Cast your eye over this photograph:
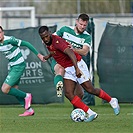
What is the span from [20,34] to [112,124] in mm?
5767

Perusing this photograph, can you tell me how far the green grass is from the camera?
449 inches

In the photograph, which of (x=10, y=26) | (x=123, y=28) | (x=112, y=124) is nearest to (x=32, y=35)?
(x=123, y=28)

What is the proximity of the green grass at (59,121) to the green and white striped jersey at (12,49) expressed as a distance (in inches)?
45.0

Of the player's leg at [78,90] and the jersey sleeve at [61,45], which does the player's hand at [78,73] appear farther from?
the player's leg at [78,90]

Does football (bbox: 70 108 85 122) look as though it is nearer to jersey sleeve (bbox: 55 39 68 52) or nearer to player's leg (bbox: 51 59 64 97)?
player's leg (bbox: 51 59 64 97)

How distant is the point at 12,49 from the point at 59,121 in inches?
97.6

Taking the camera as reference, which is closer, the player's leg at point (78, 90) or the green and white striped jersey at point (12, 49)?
the player's leg at point (78, 90)

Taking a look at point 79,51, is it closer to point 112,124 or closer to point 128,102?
point 112,124

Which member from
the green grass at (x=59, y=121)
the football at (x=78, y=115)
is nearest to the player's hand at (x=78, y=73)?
the football at (x=78, y=115)

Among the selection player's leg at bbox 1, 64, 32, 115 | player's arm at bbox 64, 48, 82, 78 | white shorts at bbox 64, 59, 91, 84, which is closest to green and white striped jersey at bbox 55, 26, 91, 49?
white shorts at bbox 64, 59, 91, 84

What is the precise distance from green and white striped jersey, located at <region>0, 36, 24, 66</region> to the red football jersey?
183 cm

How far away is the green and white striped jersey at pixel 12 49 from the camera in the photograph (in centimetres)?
1468

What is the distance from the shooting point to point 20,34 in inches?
685

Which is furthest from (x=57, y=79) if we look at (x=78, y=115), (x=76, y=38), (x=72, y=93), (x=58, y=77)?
(x=76, y=38)
